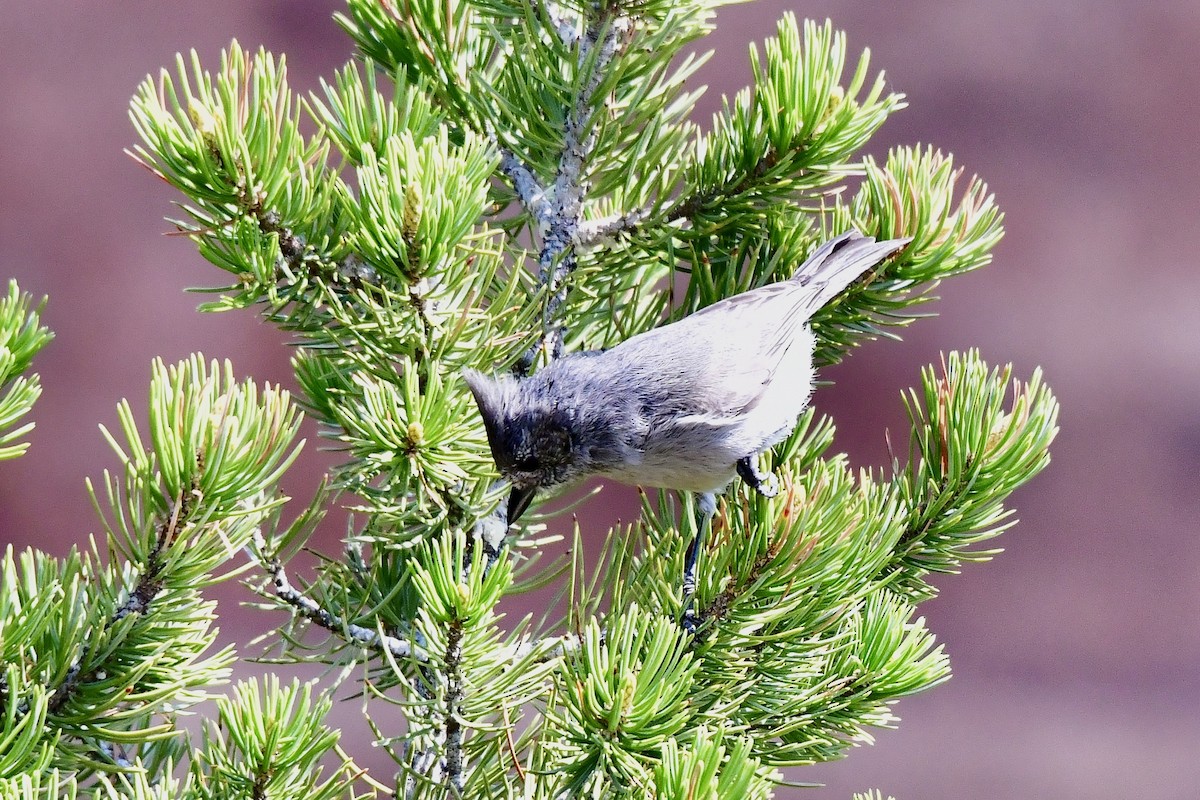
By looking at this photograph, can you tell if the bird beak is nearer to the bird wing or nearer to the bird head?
the bird head

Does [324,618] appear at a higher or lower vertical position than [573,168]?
lower

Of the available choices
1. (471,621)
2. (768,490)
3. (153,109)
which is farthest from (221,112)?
(768,490)

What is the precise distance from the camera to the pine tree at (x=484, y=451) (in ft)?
1.94

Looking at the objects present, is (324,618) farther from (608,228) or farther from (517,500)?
(608,228)

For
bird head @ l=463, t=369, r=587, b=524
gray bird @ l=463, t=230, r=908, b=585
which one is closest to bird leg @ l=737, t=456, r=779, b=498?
gray bird @ l=463, t=230, r=908, b=585

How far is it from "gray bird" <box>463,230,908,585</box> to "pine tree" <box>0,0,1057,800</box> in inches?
1.0

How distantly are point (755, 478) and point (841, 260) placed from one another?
0.65ft

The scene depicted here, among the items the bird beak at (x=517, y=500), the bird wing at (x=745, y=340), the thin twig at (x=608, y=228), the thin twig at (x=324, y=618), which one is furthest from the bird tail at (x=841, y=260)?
the thin twig at (x=324, y=618)

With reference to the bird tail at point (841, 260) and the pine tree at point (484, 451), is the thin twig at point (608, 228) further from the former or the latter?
the bird tail at point (841, 260)

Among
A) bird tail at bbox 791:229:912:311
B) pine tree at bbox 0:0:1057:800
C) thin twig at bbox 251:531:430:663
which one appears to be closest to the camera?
pine tree at bbox 0:0:1057:800

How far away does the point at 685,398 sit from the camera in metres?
1.00

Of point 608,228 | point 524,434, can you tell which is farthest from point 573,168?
point 524,434

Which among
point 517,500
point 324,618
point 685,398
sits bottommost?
point 324,618

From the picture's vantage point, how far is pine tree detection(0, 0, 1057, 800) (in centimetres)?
59
